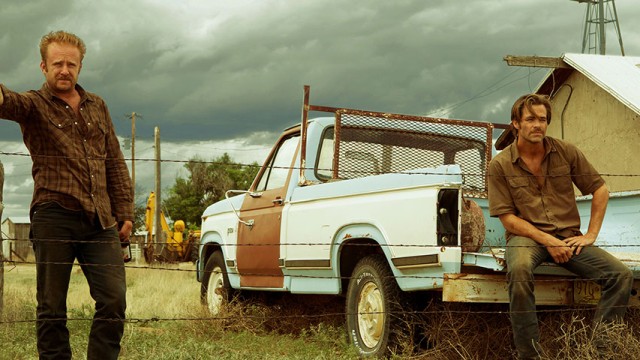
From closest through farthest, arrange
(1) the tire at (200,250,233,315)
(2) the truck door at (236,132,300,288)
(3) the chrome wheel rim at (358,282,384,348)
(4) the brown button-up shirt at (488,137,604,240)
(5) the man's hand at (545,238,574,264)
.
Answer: (5) the man's hand at (545,238,574,264) < (4) the brown button-up shirt at (488,137,604,240) < (3) the chrome wheel rim at (358,282,384,348) < (2) the truck door at (236,132,300,288) < (1) the tire at (200,250,233,315)

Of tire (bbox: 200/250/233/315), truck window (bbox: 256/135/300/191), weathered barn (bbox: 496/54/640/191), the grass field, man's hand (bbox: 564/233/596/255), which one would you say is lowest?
the grass field

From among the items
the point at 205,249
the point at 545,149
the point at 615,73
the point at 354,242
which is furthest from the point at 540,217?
the point at 615,73

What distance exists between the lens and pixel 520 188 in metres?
5.28

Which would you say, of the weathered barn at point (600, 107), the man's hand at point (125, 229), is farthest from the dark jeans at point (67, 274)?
the weathered barn at point (600, 107)

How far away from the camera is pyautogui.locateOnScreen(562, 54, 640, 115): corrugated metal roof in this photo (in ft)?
44.5

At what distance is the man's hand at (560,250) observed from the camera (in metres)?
5.05

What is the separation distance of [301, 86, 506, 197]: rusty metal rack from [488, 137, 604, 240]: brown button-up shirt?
1330 millimetres

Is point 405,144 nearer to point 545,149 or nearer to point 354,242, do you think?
point 354,242

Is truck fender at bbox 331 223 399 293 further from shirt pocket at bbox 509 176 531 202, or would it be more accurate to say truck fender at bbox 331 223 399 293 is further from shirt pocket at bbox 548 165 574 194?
shirt pocket at bbox 548 165 574 194

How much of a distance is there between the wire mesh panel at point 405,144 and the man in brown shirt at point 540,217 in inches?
55.4

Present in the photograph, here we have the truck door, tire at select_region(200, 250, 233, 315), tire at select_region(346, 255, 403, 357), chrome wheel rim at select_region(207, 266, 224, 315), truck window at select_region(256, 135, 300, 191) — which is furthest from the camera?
chrome wheel rim at select_region(207, 266, 224, 315)

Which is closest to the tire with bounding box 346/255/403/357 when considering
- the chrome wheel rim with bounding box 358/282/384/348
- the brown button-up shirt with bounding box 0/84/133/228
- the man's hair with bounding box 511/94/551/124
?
the chrome wheel rim with bounding box 358/282/384/348

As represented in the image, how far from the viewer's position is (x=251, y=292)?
8719mm

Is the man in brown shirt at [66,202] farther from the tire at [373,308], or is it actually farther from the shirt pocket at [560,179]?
the shirt pocket at [560,179]
